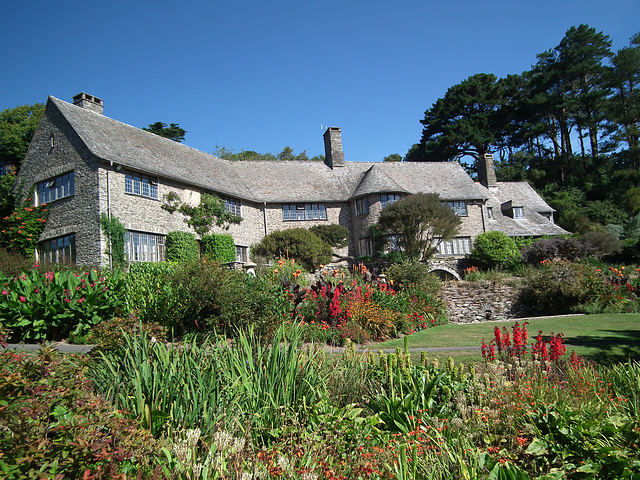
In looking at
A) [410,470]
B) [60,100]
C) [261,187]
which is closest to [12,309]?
[410,470]

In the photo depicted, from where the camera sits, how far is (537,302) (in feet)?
48.5

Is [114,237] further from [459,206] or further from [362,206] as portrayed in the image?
[459,206]

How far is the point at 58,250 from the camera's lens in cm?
1981

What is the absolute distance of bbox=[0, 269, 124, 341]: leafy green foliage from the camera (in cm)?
793

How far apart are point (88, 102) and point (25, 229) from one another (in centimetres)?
737

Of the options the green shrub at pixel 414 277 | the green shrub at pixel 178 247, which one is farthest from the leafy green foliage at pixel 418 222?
the green shrub at pixel 178 247

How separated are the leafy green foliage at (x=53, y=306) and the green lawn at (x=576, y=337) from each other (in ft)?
18.3

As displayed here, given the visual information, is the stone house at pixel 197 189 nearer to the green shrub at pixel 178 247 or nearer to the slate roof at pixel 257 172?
the slate roof at pixel 257 172

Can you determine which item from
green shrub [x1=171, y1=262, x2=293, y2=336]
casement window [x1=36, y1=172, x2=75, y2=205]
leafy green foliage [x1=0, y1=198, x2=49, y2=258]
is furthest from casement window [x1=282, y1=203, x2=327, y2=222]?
green shrub [x1=171, y1=262, x2=293, y2=336]

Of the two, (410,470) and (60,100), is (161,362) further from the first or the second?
(60,100)

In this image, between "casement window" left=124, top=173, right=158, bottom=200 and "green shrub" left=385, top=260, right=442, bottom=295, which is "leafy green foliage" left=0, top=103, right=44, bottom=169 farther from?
"green shrub" left=385, top=260, right=442, bottom=295

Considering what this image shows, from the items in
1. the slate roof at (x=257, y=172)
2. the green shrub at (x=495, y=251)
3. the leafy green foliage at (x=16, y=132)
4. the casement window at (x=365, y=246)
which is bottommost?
the green shrub at (x=495, y=251)

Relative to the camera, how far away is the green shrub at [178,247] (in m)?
20.9

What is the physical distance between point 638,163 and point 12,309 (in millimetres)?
46603
